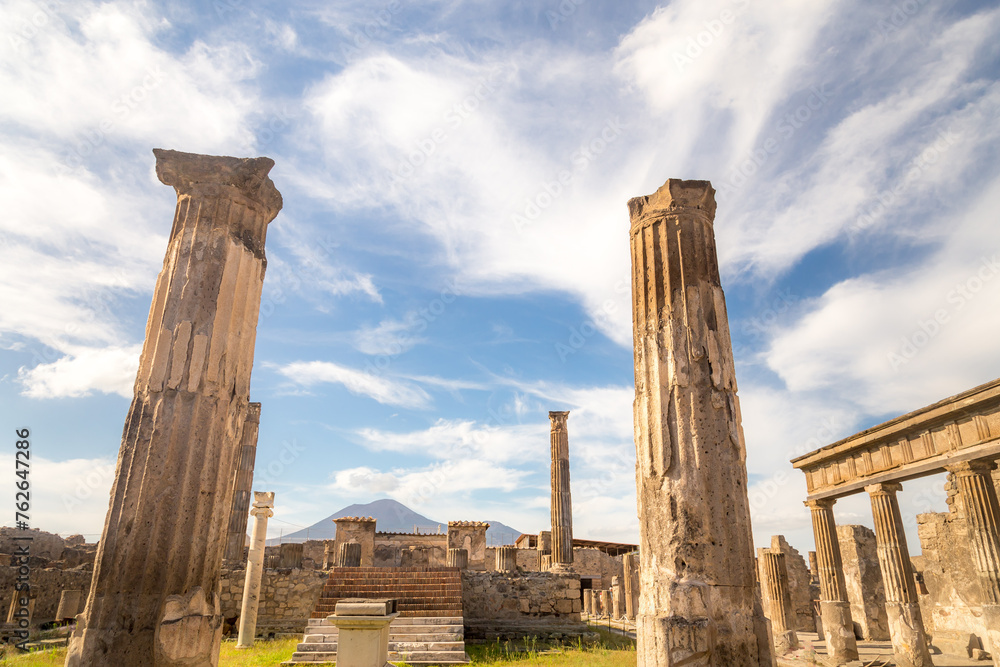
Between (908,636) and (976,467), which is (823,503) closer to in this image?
(908,636)

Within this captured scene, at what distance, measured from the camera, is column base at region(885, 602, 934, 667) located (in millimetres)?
11250

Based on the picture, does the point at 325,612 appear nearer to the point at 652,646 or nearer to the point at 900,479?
the point at 652,646

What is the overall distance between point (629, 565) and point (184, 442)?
70.6 feet

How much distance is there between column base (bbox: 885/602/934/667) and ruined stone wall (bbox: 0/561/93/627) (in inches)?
687

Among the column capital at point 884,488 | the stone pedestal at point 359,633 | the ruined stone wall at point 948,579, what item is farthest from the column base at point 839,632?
the stone pedestal at point 359,633

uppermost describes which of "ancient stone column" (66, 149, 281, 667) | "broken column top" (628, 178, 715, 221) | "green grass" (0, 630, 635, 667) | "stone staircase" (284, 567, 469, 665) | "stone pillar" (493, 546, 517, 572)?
"broken column top" (628, 178, 715, 221)

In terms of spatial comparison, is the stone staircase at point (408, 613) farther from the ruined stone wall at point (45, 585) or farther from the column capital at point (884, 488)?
the column capital at point (884, 488)

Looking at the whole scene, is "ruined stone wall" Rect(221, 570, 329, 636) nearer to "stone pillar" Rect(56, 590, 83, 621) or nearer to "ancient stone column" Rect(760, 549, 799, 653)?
"stone pillar" Rect(56, 590, 83, 621)

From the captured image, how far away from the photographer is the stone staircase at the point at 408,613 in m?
10.3

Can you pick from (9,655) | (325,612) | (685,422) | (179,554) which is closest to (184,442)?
(179,554)

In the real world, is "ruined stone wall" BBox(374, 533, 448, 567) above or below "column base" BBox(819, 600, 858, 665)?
above

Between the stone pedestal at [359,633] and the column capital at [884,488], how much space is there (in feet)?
37.3

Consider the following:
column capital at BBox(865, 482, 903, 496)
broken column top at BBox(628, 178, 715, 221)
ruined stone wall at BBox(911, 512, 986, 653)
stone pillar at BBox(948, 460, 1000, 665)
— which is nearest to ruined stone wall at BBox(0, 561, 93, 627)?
broken column top at BBox(628, 178, 715, 221)

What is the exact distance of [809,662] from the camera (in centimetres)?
1255
